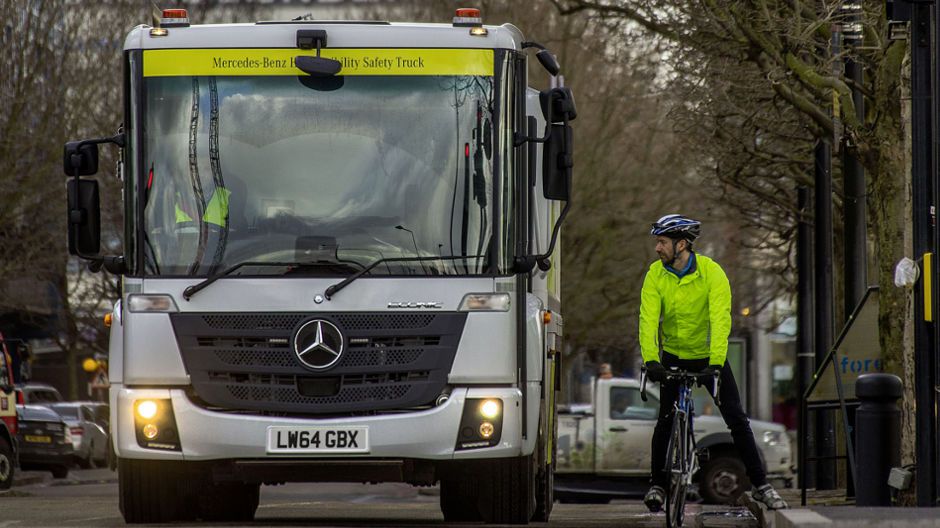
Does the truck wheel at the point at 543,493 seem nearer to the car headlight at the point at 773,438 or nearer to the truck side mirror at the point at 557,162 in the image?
the truck side mirror at the point at 557,162

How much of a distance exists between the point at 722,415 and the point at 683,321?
0.59 m

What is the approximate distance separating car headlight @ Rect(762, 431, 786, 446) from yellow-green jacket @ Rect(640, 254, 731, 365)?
1462 cm

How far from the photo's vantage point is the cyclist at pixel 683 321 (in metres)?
10.6

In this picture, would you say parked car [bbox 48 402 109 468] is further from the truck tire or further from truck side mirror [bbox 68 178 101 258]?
truck side mirror [bbox 68 178 101 258]

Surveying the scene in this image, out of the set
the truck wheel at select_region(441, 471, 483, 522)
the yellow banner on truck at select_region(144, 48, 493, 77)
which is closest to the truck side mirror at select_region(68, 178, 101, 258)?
the yellow banner on truck at select_region(144, 48, 493, 77)

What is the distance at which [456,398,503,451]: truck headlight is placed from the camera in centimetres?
1001

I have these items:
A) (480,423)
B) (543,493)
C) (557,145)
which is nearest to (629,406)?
(543,493)

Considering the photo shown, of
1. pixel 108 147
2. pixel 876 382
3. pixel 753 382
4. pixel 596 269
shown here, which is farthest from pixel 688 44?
pixel 753 382

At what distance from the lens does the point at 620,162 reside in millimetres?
38812

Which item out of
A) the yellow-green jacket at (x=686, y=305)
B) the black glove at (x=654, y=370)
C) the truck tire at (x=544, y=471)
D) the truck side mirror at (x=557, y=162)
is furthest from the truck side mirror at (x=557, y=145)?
the truck tire at (x=544, y=471)

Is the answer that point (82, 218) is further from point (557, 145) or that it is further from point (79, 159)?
point (557, 145)

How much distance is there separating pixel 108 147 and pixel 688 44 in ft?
59.5

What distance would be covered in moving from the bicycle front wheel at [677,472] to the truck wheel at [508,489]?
0.79m

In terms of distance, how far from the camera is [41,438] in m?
32.3
